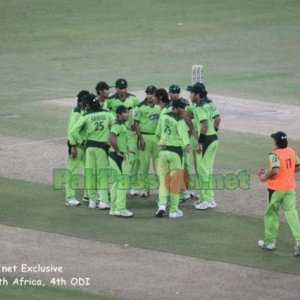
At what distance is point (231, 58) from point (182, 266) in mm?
23032

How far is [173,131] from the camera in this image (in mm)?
20953

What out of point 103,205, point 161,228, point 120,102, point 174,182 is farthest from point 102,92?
point 161,228

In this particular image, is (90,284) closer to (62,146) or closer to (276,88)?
(62,146)

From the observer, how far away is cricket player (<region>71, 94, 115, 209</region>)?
21438mm

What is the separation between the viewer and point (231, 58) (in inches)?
1599

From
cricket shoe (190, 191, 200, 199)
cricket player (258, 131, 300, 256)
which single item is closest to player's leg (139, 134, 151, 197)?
cricket shoe (190, 191, 200, 199)

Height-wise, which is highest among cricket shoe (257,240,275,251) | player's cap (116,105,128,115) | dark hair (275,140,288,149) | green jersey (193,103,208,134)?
player's cap (116,105,128,115)

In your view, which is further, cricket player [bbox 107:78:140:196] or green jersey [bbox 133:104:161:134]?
cricket player [bbox 107:78:140:196]

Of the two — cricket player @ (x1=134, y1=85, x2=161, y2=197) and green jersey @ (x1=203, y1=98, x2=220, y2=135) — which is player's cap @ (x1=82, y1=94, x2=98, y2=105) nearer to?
cricket player @ (x1=134, y1=85, x2=161, y2=197)

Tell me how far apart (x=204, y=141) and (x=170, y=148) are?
999 mm

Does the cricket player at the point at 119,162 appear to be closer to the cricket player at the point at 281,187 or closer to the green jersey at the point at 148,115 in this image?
the green jersey at the point at 148,115

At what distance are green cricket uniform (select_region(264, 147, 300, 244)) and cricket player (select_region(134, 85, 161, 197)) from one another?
3.92m

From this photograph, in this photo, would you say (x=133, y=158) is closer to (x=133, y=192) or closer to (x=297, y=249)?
(x=133, y=192)

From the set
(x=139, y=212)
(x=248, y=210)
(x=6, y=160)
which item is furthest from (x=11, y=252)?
(x=6, y=160)
